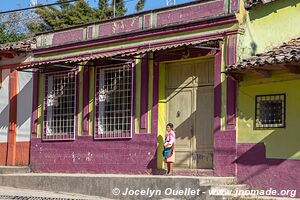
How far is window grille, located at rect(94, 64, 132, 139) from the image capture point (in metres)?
15.6

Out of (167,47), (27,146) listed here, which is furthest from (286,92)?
(27,146)

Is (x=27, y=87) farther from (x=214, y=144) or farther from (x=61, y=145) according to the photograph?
(x=214, y=144)

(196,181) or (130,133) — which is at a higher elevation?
(130,133)

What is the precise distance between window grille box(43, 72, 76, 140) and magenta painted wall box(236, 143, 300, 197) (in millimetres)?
6155

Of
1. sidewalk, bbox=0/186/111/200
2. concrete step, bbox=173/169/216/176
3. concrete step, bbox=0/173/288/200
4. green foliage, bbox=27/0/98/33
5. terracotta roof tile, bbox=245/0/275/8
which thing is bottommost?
sidewalk, bbox=0/186/111/200

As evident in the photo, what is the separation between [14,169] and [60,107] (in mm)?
2402

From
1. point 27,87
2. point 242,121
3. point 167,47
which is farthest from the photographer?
point 27,87

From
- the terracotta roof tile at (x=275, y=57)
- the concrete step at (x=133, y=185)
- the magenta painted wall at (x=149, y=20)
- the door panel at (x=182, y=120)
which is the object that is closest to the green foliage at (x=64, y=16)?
the magenta painted wall at (x=149, y=20)

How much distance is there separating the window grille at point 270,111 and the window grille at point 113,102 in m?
4.15

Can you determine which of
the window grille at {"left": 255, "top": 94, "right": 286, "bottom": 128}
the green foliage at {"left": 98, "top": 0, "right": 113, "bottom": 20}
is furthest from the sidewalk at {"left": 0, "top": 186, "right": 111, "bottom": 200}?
the green foliage at {"left": 98, "top": 0, "right": 113, "bottom": 20}

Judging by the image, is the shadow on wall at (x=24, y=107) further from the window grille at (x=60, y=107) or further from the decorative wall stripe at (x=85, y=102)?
the decorative wall stripe at (x=85, y=102)

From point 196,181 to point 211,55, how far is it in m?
3.35

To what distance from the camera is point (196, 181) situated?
11.9 metres

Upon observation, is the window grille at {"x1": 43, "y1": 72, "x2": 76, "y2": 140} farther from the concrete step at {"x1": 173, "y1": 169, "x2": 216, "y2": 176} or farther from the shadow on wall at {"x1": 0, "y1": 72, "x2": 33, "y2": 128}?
the concrete step at {"x1": 173, "y1": 169, "x2": 216, "y2": 176}
